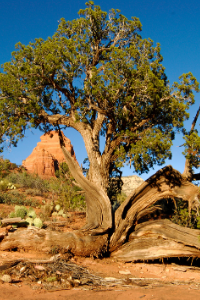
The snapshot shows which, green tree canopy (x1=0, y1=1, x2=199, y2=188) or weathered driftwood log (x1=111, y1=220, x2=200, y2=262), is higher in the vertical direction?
green tree canopy (x1=0, y1=1, x2=199, y2=188)

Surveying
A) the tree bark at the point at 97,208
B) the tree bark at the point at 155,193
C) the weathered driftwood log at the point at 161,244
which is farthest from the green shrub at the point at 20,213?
the weathered driftwood log at the point at 161,244

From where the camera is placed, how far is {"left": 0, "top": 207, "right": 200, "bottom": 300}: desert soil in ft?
16.4

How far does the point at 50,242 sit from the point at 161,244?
3835 millimetres

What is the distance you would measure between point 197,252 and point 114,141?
4.98 m

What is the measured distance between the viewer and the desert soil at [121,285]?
16.4 feet

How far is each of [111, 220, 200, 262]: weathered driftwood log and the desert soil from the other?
1.15ft

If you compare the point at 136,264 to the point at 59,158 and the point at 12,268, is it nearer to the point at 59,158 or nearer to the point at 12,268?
the point at 12,268

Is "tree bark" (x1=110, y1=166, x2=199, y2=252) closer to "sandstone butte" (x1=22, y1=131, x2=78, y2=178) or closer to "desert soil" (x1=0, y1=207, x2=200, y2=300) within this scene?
"desert soil" (x1=0, y1=207, x2=200, y2=300)

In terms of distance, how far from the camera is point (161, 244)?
913 cm

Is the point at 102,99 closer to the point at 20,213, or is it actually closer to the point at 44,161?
the point at 20,213

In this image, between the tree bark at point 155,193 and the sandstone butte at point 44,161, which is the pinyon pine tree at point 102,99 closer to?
the tree bark at point 155,193

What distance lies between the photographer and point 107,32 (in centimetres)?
1196

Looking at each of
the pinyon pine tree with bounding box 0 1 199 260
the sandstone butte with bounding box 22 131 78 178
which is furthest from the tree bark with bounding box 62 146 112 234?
the sandstone butte with bounding box 22 131 78 178

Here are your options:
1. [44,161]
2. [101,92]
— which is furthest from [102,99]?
[44,161]
